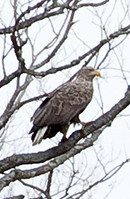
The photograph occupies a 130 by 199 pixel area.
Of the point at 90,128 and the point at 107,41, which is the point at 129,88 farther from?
the point at 107,41

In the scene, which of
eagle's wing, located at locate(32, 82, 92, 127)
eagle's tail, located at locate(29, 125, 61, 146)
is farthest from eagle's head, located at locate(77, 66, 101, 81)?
eagle's tail, located at locate(29, 125, 61, 146)

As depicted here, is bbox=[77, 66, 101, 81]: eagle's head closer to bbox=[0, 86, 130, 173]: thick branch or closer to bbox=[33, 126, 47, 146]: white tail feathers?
bbox=[33, 126, 47, 146]: white tail feathers

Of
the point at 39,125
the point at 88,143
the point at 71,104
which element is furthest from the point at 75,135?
the point at 71,104

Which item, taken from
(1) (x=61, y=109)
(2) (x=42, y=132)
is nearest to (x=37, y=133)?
(2) (x=42, y=132)

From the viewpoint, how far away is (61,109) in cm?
511

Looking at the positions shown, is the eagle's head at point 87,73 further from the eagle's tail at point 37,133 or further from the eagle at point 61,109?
the eagle's tail at point 37,133

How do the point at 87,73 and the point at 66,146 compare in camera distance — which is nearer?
the point at 66,146

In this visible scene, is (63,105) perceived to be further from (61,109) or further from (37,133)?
(37,133)

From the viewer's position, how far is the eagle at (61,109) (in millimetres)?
4789

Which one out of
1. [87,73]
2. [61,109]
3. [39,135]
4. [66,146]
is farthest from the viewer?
[87,73]

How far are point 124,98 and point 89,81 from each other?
5.41 ft

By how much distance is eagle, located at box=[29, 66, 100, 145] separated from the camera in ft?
15.7

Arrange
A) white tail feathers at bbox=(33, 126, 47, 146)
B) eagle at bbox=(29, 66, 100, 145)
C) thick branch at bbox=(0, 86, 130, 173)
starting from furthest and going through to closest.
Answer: eagle at bbox=(29, 66, 100, 145) → white tail feathers at bbox=(33, 126, 47, 146) → thick branch at bbox=(0, 86, 130, 173)

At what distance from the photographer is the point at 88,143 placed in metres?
4.40
